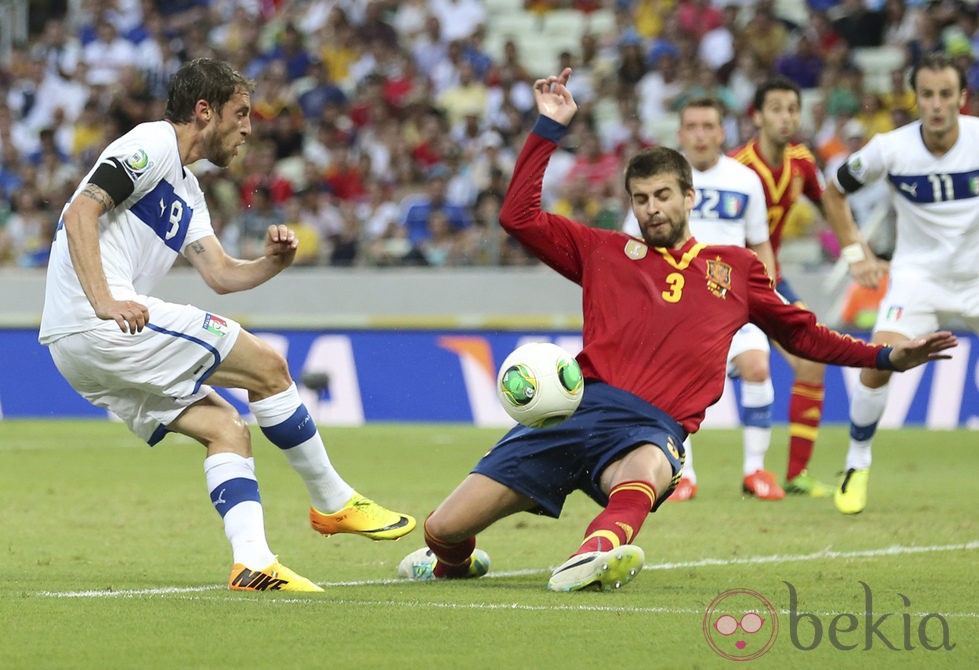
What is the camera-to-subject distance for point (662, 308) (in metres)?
6.55

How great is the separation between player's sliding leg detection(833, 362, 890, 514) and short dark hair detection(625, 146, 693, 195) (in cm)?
313

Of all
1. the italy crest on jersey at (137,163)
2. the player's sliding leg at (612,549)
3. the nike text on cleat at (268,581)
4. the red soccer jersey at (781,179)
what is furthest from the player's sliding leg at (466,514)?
the red soccer jersey at (781,179)

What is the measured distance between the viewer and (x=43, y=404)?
17688mm

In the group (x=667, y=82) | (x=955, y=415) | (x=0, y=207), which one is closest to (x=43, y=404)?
(x=0, y=207)

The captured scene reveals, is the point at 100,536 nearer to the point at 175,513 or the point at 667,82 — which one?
the point at 175,513

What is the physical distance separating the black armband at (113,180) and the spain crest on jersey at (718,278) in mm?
2334

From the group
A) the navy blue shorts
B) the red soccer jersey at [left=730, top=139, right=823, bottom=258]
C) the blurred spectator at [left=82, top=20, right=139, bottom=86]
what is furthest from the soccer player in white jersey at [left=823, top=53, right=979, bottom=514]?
the blurred spectator at [left=82, top=20, right=139, bottom=86]

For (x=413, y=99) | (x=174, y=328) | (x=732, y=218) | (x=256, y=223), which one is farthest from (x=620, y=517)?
(x=413, y=99)

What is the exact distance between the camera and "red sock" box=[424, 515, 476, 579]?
6484 millimetres

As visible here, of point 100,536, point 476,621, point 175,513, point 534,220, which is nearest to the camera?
point 476,621

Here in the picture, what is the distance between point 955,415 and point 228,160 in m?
10.8

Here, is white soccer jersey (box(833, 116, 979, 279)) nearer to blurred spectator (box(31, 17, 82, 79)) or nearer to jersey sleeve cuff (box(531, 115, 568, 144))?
jersey sleeve cuff (box(531, 115, 568, 144))

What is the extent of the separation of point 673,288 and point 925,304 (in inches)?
121

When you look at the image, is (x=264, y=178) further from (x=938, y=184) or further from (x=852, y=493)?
(x=852, y=493)
